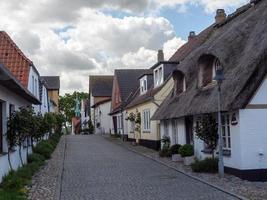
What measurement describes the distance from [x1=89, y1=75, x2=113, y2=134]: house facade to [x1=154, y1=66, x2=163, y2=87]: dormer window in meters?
34.2

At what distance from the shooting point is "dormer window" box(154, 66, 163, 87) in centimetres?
3244

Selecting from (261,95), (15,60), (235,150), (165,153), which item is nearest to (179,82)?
(165,153)

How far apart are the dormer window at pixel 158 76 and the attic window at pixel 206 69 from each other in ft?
37.6

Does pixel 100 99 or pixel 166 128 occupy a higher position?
pixel 100 99

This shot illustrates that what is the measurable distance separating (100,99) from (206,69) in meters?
56.5

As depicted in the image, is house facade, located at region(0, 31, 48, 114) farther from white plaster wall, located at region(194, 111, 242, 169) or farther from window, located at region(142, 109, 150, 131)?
white plaster wall, located at region(194, 111, 242, 169)

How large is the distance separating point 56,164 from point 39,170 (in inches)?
103

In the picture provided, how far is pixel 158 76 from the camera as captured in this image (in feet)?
109

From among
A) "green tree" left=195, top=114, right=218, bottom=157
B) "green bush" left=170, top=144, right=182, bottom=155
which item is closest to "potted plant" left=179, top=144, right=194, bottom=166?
"green bush" left=170, top=144, right=182, bottom=155

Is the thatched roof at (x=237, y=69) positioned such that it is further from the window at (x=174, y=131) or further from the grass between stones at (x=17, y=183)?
the grass between stones at (x=17, y=183)

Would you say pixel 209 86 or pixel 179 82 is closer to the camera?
pixel 209 86

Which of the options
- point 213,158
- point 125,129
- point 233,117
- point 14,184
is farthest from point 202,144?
point 125,129

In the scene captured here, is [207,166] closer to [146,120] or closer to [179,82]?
[179,82]

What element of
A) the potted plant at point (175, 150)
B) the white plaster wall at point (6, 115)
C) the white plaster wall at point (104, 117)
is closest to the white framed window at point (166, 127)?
the potted plant at point (175, 150)
